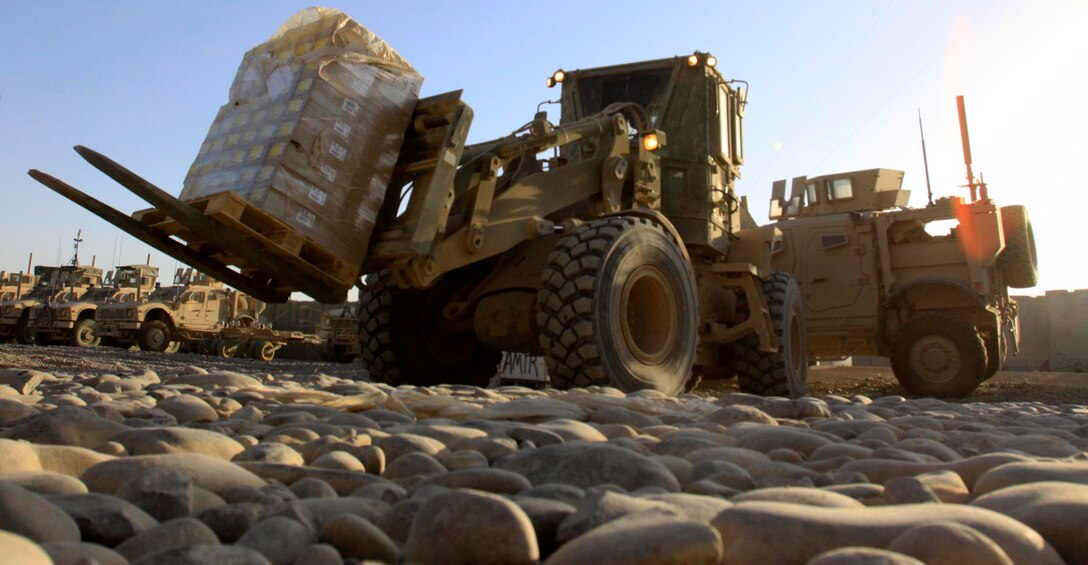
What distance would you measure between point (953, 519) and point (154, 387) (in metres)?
3.41

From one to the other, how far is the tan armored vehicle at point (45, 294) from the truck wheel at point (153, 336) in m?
3.42

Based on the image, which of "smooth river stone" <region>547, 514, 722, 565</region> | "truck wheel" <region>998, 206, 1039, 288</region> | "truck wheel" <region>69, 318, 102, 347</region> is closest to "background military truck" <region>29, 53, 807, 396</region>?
"smooth river stone" <region>547, 514, 722, 565</region>

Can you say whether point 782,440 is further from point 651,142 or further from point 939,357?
point 939,357

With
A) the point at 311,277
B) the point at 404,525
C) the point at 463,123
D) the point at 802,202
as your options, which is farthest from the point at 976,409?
the point at 802,202

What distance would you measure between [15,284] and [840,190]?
85.6 ft

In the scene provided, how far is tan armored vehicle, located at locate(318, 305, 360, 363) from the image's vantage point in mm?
19891

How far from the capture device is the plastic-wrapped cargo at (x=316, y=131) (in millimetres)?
4195

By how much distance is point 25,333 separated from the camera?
837 inches

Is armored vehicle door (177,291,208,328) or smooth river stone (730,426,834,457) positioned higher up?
armored vehicle door (177,291,208,328)

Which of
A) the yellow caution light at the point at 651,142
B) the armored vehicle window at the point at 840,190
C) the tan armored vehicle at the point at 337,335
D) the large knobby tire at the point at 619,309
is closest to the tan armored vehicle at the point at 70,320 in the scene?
the tan armored vehicle at the point at 337,335

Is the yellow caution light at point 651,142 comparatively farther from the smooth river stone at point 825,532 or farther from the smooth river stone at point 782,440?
the smooth river stone at point 825,532

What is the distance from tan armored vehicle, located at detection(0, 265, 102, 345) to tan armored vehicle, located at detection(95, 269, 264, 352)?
244 centimetres

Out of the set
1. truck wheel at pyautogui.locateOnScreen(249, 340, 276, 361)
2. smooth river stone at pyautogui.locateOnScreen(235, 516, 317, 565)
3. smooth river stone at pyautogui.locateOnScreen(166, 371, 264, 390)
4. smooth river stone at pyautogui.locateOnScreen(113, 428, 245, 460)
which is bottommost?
smooth river stone at pyautogui.locateOnScreen(235, 516, 317, 565)

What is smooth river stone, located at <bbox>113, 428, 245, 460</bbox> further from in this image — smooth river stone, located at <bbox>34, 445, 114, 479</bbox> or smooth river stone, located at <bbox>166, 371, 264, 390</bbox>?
smooth river stone, located at <bbox>166, 371, 264, 390</bbox>
